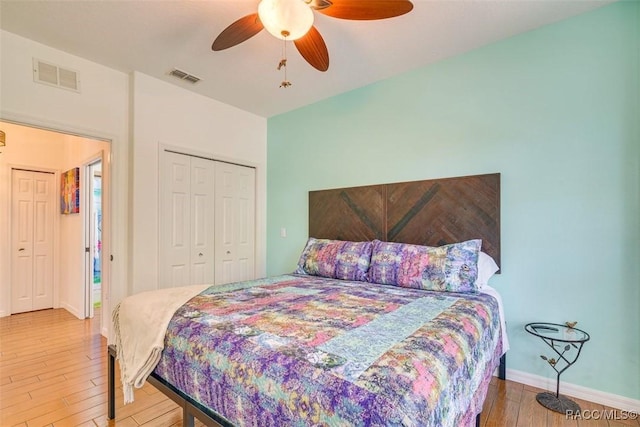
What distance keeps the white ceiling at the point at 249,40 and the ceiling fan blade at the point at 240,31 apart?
281 mm

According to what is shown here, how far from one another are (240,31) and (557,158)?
2.37 meters

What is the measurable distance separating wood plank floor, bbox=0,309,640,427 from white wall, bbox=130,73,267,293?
0.77 metres

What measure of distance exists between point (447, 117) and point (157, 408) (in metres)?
3.17

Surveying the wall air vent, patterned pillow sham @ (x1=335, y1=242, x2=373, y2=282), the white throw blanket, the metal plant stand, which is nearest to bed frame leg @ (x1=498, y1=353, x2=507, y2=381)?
the metal plant stand

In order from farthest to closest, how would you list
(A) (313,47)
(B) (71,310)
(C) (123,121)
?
(B) (71,310) → (C) (123,121) → (A) (313,47)

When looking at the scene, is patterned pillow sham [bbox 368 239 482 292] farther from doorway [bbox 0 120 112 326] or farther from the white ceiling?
doorway [bbox 0 120 112 326]

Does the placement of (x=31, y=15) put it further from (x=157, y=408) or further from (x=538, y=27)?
(x=538, y=27)

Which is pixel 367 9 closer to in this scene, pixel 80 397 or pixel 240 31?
pixel 240 31

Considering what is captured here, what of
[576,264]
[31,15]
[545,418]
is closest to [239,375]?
[545,418]

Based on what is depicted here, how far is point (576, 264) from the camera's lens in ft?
6.97

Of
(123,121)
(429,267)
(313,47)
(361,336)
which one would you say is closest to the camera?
(361,336)

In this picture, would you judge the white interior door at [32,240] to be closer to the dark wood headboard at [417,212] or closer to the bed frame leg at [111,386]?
the bed frame leg at [111,386]

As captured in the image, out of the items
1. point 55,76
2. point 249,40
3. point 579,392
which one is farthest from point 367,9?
point 579,392

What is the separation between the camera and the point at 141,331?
164cm
